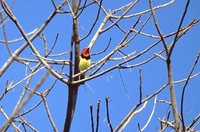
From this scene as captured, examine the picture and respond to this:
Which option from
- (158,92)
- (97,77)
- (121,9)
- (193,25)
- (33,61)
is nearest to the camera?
(158,92)

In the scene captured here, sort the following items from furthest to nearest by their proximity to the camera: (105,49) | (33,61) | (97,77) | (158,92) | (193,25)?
1. (105,49)
2. (33,61)
3. (97,77)
4. (193,25)
5. (158,92)

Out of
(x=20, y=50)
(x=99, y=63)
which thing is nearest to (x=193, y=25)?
(x=99, y=63)

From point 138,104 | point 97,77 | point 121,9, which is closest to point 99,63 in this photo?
point 97,77

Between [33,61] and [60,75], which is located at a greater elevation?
[33,61]

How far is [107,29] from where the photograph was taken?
8.52 feet

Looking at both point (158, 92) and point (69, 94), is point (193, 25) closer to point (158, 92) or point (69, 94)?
point (158, 92)

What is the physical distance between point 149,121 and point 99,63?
1.48ft

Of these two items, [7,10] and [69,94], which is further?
[69,94]

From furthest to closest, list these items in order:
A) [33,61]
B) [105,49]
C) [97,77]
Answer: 1. [105,49]
2. [33,61]
3. [97,77]

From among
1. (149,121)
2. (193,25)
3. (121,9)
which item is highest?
(121,9)

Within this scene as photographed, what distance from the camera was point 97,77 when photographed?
→ 2.06 meters

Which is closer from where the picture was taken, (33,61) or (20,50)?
(20,50)

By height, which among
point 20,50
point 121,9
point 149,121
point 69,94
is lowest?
point 149,121

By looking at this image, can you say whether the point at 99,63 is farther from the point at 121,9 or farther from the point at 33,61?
the point at 121,9
